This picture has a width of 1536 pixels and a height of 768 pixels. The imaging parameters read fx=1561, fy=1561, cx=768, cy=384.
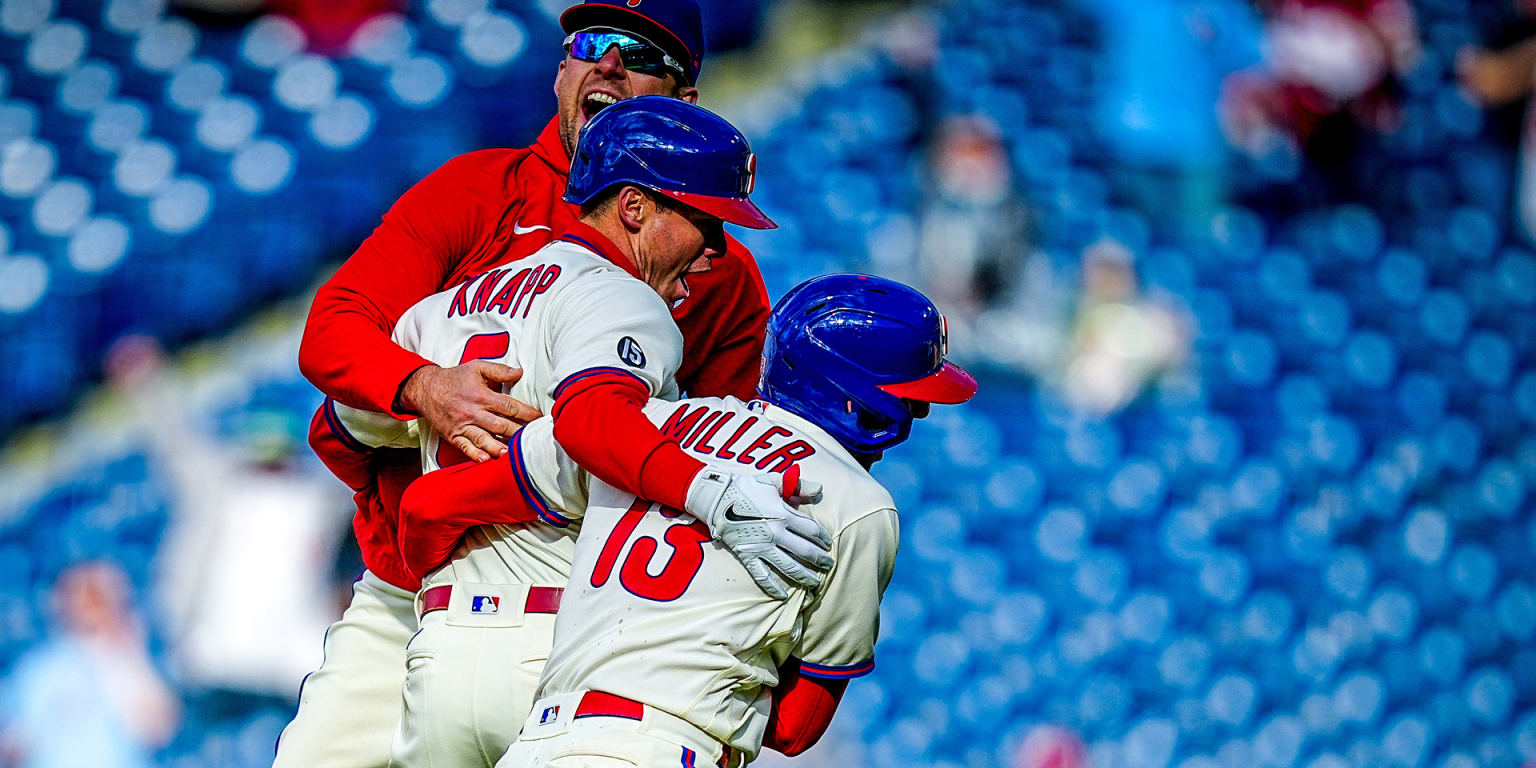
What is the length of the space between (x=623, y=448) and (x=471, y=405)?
29 centimetres

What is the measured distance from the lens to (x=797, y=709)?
7.19 feet

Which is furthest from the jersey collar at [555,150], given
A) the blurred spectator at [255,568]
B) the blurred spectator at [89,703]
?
the blurred spectator at [89,703]

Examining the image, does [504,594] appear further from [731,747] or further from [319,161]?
[319,161]

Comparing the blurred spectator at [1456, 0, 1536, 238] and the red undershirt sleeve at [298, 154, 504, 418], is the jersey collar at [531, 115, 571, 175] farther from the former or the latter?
the blurred spectator at [1456, 0, 1536, 238]

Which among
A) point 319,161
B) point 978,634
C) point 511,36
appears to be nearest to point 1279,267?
point 978,634

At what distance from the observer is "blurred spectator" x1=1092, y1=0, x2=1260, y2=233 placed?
21.0 ft

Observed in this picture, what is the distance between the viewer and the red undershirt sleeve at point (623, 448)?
1924 mm

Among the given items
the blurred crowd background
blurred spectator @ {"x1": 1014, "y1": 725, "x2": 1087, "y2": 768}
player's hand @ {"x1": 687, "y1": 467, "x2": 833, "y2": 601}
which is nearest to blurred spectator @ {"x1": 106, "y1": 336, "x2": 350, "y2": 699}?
the blurred crowd background

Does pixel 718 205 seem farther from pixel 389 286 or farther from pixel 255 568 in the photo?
pixel 255 568

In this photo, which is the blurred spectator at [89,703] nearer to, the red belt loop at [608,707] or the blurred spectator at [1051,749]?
the blurred spectator at [1051,749]

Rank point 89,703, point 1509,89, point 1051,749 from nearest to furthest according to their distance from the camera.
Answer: point 89,703 → point 1051,749 → point 1509,89

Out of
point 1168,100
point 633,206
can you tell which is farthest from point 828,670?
point 1168,100

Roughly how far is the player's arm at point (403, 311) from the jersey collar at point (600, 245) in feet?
0.77

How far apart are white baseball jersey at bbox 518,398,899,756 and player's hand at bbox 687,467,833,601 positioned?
0.17ft
